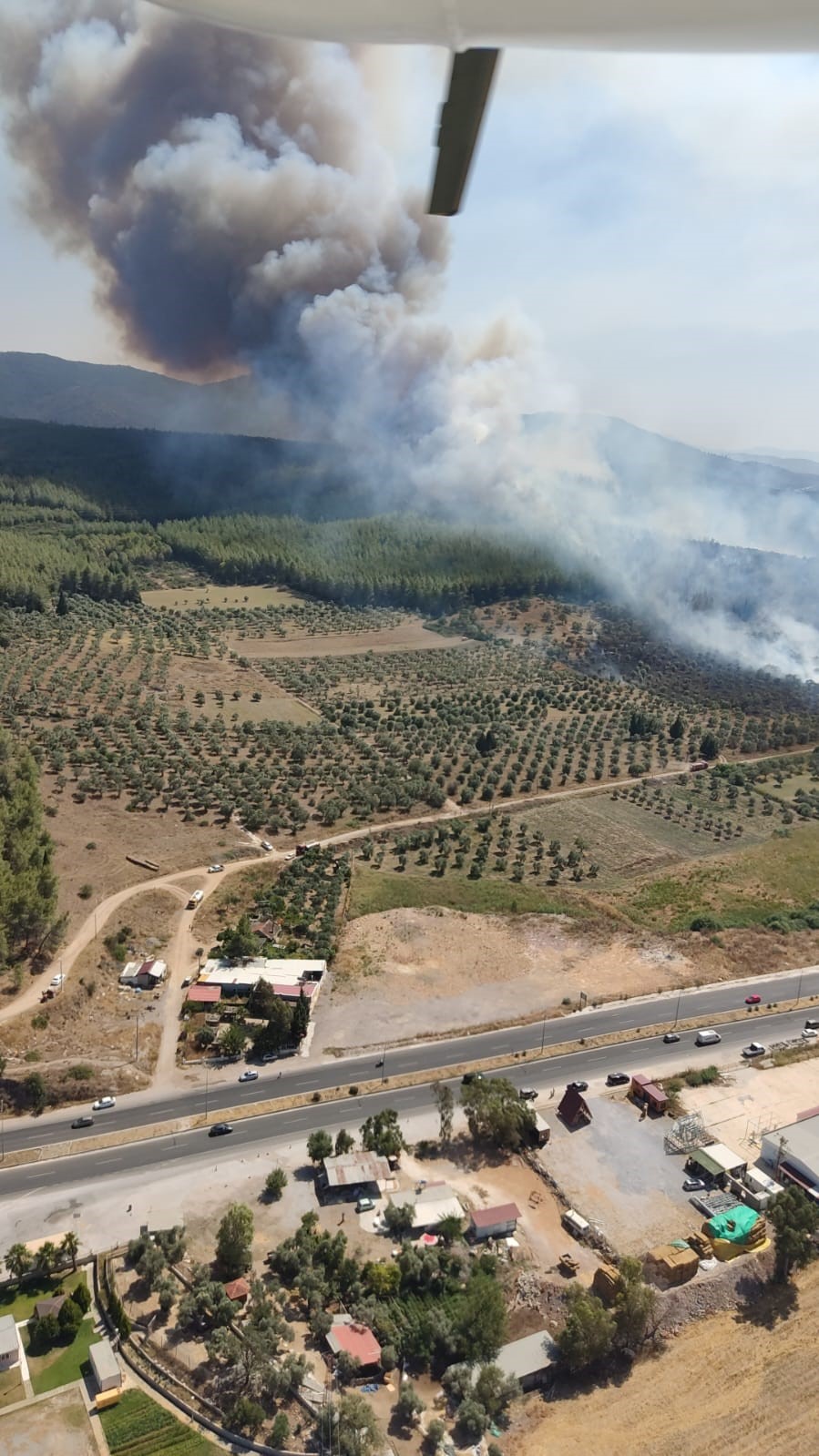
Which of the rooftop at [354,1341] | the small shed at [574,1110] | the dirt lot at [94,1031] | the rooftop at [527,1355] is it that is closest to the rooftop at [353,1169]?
the rooftop at [354,1341]

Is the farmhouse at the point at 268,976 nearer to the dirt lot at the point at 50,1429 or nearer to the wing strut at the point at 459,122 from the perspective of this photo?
the dirt lot at the point at 50,1429

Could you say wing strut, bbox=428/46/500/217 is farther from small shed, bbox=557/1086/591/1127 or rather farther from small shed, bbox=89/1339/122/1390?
small shed, bbox=557/1086/591/1127

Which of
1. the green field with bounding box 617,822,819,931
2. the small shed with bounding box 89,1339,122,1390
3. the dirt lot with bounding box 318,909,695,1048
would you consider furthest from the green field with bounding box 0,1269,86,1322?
the green field with bounding box 617,822,819,931

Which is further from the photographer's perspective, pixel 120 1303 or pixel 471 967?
pixel 471 967

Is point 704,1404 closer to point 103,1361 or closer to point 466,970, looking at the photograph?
point 103,1361

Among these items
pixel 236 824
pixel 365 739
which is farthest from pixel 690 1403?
pixel 365 739

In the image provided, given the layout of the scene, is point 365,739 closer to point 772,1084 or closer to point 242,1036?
point 242,1036
